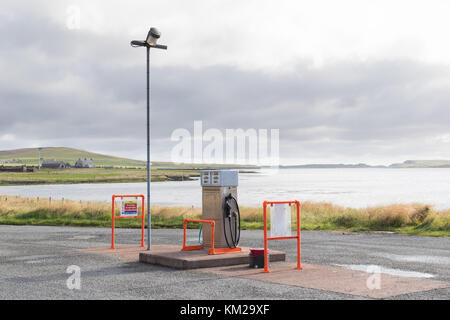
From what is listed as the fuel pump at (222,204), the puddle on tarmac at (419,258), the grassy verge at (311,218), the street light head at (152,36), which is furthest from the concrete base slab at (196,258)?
the grassy verge at (311,218)

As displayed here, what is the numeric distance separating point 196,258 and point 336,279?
3.01m

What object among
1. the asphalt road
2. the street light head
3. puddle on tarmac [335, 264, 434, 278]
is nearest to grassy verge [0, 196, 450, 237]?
the asphalt road

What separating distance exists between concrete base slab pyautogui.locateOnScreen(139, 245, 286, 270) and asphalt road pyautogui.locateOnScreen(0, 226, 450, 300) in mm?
290

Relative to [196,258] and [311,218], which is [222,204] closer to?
[196,258]

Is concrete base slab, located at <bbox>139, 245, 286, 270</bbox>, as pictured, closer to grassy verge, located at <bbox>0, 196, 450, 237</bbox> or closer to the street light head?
the street light head

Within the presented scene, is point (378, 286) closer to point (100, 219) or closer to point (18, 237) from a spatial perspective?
point (18, 237)

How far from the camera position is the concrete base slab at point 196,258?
11.4 meters

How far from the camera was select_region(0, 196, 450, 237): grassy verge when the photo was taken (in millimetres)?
21953

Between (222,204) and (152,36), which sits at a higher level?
(152,36)

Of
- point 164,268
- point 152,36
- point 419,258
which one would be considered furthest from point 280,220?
point 152,36

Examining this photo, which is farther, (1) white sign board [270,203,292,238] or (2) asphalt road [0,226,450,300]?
(1) white sign board [270,203,292,238]

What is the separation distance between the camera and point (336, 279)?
32.9ft

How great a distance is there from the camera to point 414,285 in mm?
9398
